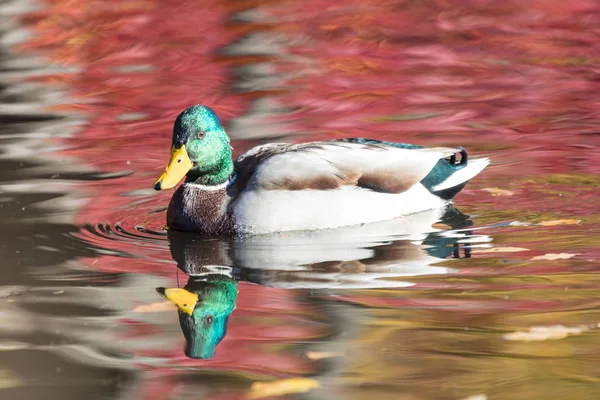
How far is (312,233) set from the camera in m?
8.15

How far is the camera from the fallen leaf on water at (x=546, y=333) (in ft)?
19.1

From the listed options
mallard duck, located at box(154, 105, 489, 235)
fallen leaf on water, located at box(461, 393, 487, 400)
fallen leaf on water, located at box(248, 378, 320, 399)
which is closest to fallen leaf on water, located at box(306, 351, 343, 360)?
fallen leaf on water, located at box(248, 378, 320, 399)

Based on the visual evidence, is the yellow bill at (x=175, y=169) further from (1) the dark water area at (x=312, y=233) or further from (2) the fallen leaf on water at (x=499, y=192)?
(2) the fallen leaf on water at (x=499, y=192)

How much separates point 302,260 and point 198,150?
3.97 ft

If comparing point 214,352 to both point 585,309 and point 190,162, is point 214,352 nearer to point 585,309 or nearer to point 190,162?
point 585,309

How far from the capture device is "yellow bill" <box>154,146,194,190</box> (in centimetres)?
793

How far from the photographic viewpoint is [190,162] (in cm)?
818

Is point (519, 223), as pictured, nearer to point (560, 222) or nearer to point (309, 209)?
point (560, 222)

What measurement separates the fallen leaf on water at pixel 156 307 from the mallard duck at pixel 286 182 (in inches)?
54.6

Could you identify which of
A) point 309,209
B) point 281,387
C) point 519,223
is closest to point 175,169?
point 309,209

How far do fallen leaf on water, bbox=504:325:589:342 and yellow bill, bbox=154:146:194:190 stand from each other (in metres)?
2.79

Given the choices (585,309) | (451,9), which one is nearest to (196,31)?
(451,9)

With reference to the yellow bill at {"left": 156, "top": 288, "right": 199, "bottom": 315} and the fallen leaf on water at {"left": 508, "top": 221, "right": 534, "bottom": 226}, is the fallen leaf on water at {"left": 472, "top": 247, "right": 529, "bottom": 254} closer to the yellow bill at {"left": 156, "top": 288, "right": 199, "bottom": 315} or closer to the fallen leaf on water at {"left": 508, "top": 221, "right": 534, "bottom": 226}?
the fallen leaf on water at {"left": 508, "top": 221, "right": 534, "bottom": 226}

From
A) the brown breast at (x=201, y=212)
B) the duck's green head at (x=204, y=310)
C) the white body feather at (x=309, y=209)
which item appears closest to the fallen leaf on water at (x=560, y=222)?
the white body feather at (x=309, y=209)
